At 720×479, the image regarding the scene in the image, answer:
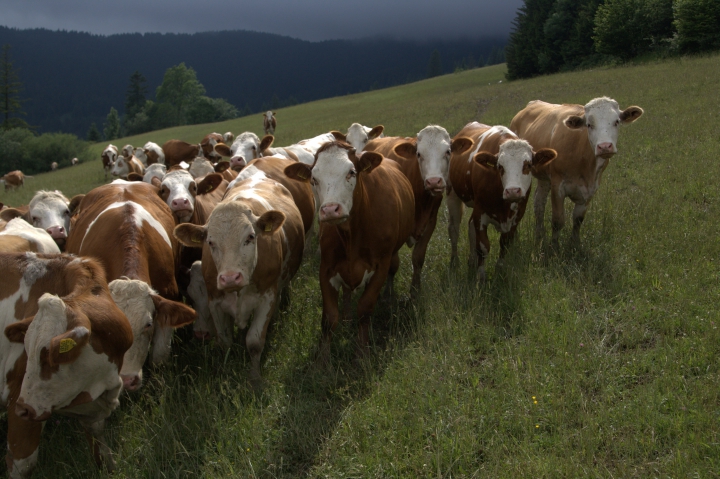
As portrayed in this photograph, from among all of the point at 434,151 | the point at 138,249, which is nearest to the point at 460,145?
the point at 434,151

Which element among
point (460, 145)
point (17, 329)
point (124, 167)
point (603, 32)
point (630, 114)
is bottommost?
point (124, 167)

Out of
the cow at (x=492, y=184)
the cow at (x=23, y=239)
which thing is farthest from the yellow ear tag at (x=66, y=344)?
the cow at (x=492, y=184)

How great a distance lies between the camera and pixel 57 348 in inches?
135

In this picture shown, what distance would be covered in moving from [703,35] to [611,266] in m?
38.7

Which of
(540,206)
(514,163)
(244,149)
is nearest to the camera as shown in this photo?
(514,163)

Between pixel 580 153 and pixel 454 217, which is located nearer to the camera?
pixel 580 153

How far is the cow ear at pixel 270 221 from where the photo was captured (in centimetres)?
520

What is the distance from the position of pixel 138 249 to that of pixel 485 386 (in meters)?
3.57

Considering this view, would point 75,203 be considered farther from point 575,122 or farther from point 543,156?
point 575,122

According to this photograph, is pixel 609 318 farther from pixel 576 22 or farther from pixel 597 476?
pixel 576 22

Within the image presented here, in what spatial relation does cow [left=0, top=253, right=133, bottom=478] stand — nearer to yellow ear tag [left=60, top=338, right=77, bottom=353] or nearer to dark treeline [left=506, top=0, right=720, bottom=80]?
yellow ear tag [left=60, top=338, right=77, bottom=353]

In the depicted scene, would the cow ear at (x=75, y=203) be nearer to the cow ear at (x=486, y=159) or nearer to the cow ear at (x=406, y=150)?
the cow ear at (x=406, y=150)

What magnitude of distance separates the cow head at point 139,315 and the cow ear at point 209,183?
9.63 ft

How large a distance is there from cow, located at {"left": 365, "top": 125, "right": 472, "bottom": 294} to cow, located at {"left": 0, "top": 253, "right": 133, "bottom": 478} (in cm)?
389
